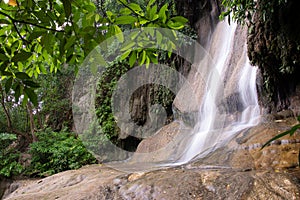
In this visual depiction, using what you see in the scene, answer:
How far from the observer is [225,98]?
5.64 metres

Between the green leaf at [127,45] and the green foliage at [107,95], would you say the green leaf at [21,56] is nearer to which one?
the green leaf at [127,45]

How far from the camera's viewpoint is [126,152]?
28.8 feet

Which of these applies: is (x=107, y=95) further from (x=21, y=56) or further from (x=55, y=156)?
(x=21, y=56)

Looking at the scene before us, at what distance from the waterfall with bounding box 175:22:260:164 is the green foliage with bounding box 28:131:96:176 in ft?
13.9

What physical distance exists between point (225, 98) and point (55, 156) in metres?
5.96

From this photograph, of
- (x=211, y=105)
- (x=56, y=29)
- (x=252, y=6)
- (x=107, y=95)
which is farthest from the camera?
(x=107, y=95)

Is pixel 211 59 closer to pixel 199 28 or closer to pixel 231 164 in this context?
pixel 199 28

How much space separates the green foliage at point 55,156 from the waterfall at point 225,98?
4237mm

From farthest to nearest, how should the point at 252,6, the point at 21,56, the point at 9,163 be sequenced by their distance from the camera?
1. the point at 9,163
2. the point at 252,6
3. the point at 21,56

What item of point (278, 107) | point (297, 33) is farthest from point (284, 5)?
point (278, 107)

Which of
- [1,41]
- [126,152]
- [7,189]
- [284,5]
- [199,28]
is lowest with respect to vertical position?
[7,189]

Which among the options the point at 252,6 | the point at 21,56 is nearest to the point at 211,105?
the point at 252,6

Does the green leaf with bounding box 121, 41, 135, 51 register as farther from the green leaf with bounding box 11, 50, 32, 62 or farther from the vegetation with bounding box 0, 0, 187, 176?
the green leaf with bounding box 11, 50, 32, 62

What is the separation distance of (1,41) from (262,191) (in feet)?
6.45
